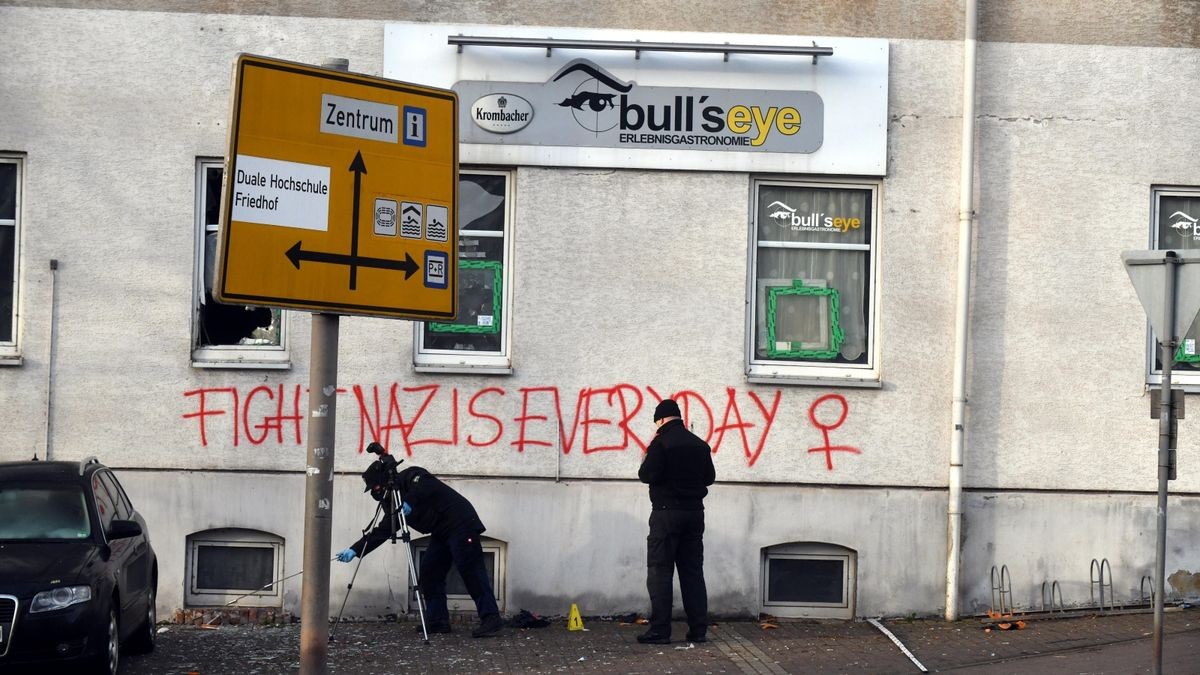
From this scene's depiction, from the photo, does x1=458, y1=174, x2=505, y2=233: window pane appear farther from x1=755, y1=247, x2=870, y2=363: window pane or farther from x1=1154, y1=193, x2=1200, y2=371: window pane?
x1=1154, y1=193, x2=1200, y2=371: window pane

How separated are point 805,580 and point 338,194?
6.91 m

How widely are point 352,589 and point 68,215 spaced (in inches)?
150

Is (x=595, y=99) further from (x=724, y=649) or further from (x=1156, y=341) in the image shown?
(x=1156, y=341)

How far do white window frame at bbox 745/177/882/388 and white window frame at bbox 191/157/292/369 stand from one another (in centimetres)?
385

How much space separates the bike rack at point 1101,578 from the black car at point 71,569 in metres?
7.47

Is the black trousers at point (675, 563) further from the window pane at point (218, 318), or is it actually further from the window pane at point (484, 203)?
the window pane at point (218, 318)

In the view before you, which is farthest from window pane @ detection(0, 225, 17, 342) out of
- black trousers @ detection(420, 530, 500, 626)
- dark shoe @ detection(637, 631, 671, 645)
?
dark shoe @ detection(637, 631, 671, 645)

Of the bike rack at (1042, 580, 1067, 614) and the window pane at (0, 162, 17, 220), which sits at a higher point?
the window pane at (0, 162, 17, 220)

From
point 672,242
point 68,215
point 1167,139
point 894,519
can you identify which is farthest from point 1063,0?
point 68,215

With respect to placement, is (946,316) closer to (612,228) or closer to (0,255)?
(612,228)

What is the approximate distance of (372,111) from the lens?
18.9 ft

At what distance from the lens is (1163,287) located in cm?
862

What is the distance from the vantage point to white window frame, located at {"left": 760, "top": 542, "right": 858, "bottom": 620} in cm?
1135

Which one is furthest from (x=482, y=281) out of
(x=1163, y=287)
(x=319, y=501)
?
(x=319, y=501)
